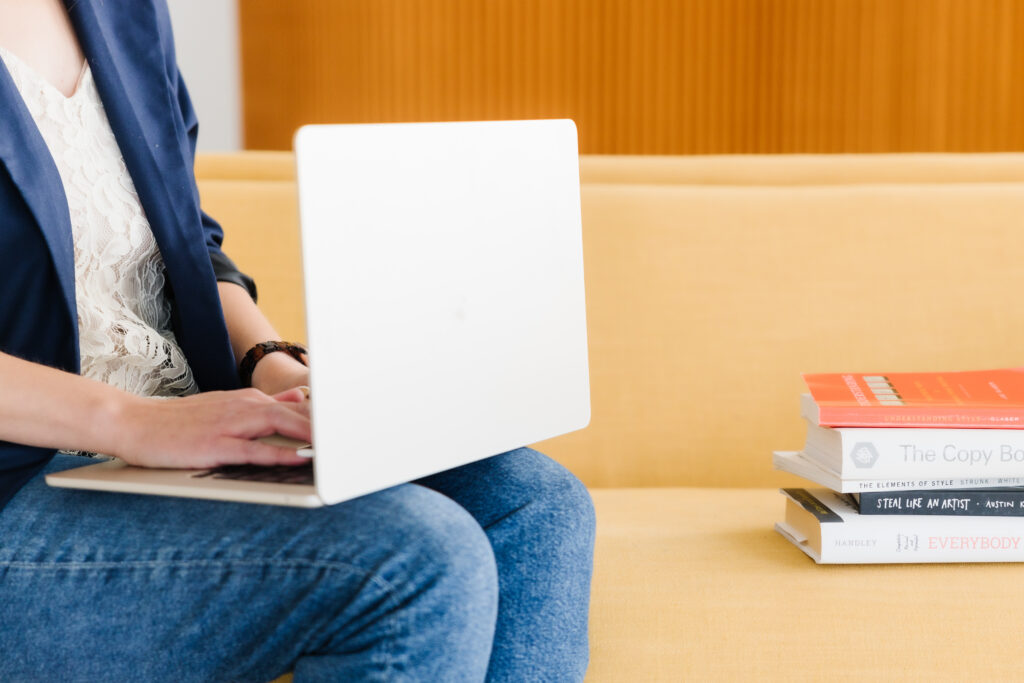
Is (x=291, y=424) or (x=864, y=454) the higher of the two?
(x=291, y=424)

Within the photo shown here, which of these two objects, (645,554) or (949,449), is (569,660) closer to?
(645,554)

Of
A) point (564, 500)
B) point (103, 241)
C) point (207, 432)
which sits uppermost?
point (103, 241)

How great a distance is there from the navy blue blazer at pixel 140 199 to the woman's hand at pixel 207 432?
0.44 feet

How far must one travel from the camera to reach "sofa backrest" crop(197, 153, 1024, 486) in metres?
1.46

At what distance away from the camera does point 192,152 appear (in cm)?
A: 117

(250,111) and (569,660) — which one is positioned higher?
(250,111)

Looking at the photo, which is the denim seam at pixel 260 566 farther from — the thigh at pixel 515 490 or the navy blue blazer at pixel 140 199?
the thigh at pixel 515 490

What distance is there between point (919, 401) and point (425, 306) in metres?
0.63

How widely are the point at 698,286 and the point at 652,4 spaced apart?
3.17 m

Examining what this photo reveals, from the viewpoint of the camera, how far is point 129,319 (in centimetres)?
Result: 98

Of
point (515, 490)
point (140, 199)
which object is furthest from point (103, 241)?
point (515, 490)

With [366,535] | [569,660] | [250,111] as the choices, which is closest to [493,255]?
[366,535]

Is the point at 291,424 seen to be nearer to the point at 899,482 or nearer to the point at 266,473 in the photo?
the point at 266,473

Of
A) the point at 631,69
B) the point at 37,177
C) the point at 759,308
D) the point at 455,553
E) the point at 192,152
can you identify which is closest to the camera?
the point at 455,553
